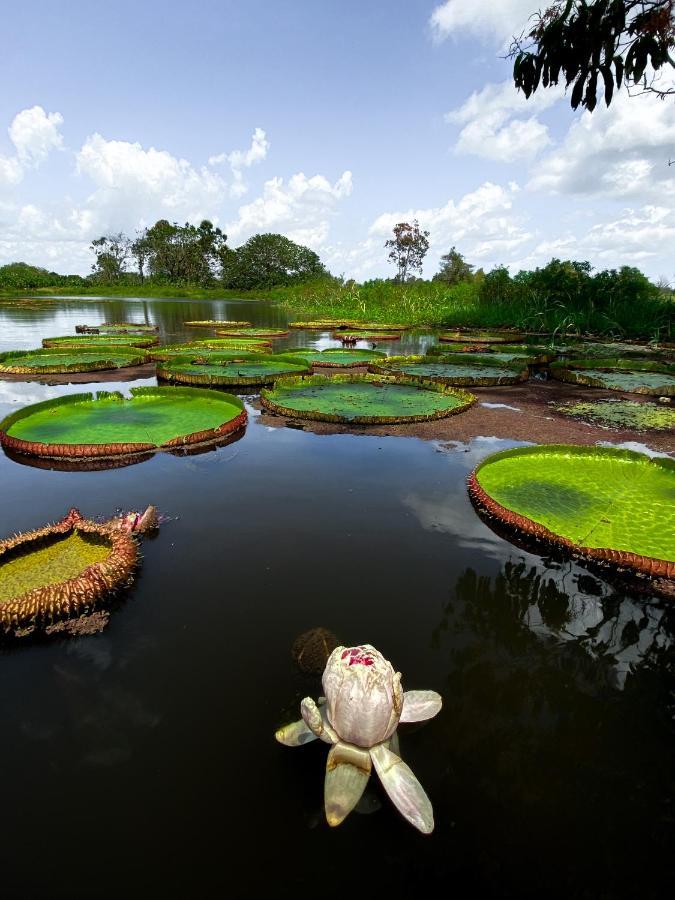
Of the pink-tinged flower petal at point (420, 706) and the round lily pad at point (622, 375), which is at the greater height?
the round lily pad at point (622, 375)

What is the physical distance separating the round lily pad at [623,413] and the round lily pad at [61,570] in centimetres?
584

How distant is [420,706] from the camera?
66.3 inches

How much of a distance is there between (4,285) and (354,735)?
80207 mm

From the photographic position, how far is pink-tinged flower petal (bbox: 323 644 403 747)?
1528 millimetres

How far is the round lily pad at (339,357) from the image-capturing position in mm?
9859

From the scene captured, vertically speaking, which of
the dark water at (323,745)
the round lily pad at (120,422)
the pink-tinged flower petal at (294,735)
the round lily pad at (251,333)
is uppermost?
the round lily pad at (251,333)

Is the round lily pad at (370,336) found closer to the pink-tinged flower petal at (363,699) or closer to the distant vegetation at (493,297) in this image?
the distant vegetation at (493,297)

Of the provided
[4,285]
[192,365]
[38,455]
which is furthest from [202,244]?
[38,455]

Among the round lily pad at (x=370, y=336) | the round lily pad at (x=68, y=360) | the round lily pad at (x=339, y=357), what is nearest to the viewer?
the round lily pad at (x=68, y=360)

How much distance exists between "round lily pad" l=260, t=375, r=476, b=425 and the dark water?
278 centimetres

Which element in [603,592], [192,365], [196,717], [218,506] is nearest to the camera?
[196,717]

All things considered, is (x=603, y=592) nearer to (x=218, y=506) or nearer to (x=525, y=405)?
(x=218, y=506)

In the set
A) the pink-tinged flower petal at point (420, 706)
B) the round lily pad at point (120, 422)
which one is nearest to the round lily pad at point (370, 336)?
the round lily pad at point (120, 422)

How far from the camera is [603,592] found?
258cm
